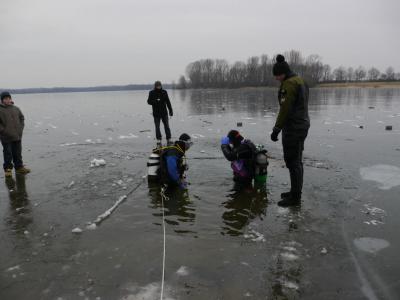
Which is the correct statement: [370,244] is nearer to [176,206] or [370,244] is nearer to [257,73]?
[176,206]

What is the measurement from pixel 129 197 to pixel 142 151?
4.55m

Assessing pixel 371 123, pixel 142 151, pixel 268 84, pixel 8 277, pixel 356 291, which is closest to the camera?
pixel 356 291

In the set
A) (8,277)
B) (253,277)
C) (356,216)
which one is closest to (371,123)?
(356,216)

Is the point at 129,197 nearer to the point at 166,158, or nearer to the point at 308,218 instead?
the point at 166,158

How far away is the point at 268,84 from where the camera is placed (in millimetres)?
117750

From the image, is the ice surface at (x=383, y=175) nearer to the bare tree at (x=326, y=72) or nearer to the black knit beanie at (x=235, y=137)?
the black knit beanie at (x=235, y=137)

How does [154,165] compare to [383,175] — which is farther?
[383,175]

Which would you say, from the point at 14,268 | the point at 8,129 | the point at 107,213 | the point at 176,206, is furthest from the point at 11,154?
the point at 14,268

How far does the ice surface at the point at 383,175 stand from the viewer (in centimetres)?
677

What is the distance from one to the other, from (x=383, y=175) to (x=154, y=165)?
495cm

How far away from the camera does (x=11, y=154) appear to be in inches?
313

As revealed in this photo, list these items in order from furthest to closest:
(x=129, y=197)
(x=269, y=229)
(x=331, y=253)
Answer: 1. (x=129, y=197)
2. (x=269, y=229)
3. (x=331, y=253)

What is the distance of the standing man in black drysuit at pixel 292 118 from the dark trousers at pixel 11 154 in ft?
19.7

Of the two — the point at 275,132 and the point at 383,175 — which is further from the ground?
the point at 275,132
